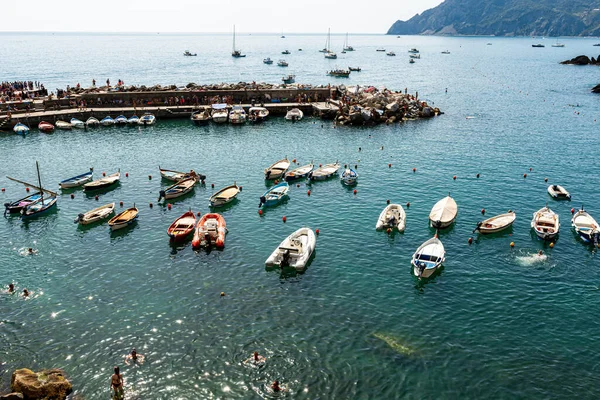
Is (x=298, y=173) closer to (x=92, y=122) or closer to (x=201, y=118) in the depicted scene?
(x=201, y=118)

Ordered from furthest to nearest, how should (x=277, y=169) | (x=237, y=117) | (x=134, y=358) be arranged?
(x=237, y=117)
(x=277, y=169)
(x=134, y=358)

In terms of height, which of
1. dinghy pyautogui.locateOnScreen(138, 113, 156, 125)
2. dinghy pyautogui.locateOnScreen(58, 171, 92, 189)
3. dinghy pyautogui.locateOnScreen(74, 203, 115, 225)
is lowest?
dinghy pyautogui.locateOnScreen(74, 203, 115, 225)

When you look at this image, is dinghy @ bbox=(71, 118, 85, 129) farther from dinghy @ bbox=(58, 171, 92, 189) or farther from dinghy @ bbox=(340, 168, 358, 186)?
dinghy @ bbox=(340, 168, 358, 186)

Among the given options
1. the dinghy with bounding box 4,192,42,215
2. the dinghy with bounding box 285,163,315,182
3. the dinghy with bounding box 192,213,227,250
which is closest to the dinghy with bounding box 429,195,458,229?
the dinghy with bounding box 285,163,315,182

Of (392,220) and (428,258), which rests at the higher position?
(392,220)

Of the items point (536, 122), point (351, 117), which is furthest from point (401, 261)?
point (536, 122)

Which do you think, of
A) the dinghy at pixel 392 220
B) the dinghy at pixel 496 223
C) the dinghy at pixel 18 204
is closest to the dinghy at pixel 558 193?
the dinghy at pixel 496 223

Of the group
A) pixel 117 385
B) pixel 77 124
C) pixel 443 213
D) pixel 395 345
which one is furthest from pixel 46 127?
pixel 395 345
